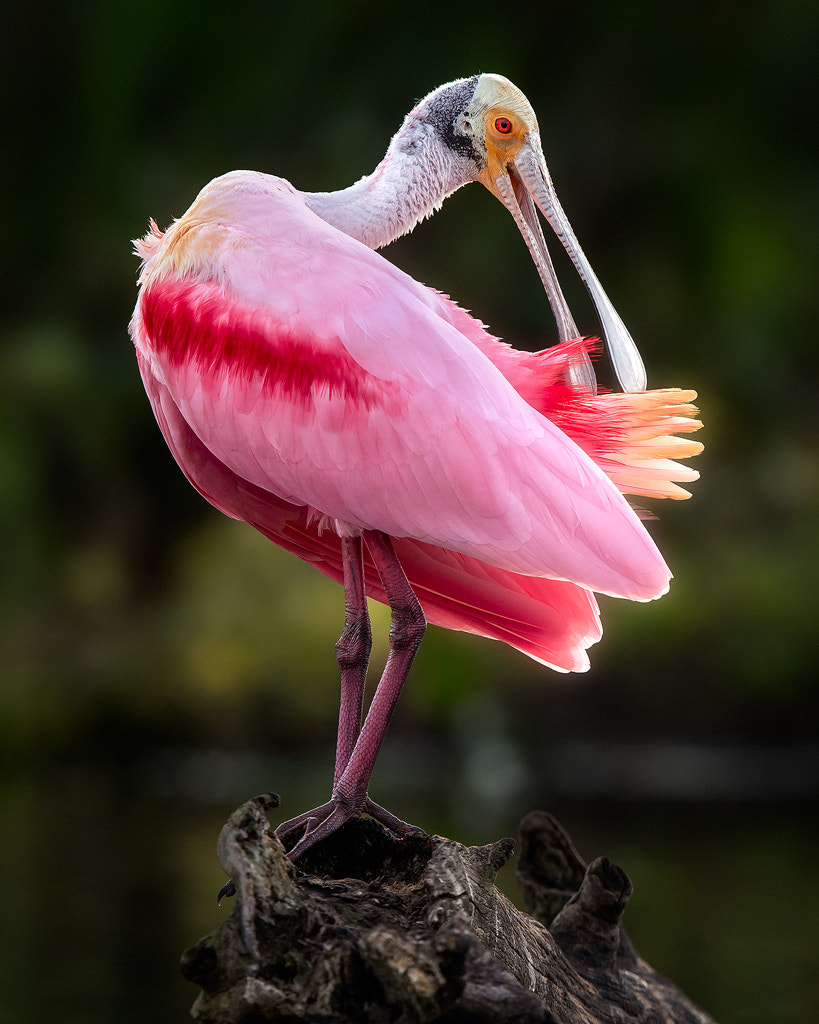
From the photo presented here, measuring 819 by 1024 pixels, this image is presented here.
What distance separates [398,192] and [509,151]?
9.3 inches

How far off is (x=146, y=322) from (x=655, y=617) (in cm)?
759

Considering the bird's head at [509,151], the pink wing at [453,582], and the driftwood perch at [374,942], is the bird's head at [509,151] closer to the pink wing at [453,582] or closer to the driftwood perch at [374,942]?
the pink wing at [453,582]

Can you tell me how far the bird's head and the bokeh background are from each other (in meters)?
4.85

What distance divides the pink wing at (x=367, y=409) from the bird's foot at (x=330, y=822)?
1.49ft

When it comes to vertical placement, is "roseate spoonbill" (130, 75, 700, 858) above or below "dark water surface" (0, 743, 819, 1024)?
above

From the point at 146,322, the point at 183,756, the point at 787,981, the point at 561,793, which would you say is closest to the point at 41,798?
the point at 183,756

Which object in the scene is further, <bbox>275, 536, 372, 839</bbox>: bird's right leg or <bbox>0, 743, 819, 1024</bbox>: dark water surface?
<bbox>0, 743, 819, 1024</bbox>: dark water surface

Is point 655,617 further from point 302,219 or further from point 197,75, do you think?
point 302,219

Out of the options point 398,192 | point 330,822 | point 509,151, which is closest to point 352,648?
point 330,822

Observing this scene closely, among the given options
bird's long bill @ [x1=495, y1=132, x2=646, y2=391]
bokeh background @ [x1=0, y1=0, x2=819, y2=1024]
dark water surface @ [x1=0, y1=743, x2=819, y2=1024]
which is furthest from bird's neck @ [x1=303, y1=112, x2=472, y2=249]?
bokeh background @ [x1=0, y1=0, x2=819, y2=1024]

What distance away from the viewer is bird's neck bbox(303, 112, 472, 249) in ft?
8.97

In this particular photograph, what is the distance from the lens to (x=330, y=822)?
2.37 metres

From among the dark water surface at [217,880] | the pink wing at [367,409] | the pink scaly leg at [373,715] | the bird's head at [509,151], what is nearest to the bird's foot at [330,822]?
the pink scaly leg at [373,715]

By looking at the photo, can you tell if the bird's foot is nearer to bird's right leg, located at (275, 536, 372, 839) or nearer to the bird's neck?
bird's right leg, located at (275, 536, 372, 839)
